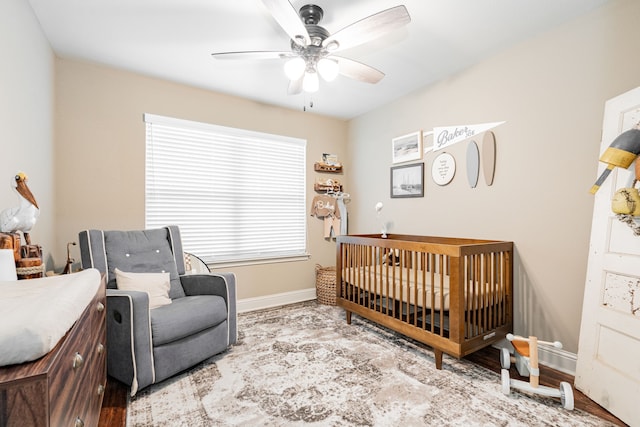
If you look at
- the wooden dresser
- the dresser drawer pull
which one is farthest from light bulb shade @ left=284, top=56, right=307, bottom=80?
the dresser drawer pull

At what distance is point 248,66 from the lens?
2654 mm

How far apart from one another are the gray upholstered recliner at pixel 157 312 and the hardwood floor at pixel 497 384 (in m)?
0.10

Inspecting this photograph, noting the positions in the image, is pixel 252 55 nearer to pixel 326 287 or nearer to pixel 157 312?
pixel 157 312

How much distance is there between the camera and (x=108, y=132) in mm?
2744

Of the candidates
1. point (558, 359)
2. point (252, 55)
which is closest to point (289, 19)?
point (252, 55)

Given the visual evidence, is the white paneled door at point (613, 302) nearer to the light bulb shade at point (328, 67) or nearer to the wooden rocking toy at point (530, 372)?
the wooden rocking toy at point (530, 372)

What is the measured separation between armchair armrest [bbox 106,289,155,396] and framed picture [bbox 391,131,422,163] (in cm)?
271

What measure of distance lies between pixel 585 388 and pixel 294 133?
11.2ft

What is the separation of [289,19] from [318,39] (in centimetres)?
36

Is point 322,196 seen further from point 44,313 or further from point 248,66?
point 44,313

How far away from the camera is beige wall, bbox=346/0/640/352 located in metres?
1.93

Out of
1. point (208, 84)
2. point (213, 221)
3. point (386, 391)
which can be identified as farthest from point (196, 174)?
point (386, 391)

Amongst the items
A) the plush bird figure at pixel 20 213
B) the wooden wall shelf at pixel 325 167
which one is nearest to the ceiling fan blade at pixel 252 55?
the plush bird figure at pixel 20 213

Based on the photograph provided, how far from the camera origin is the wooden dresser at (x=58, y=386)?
1.94 feet
